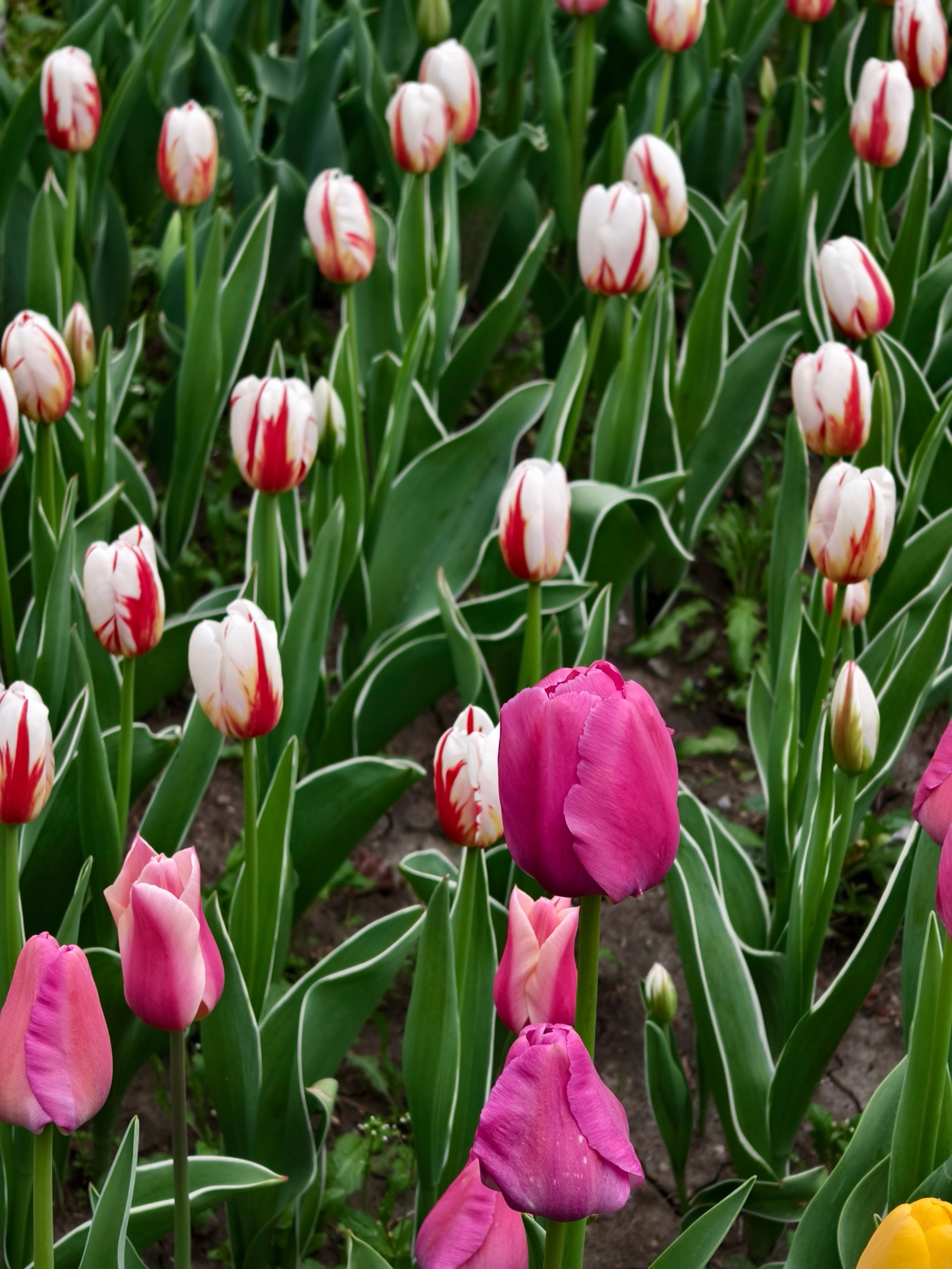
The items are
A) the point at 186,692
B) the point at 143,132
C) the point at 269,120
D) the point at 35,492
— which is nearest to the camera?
the point at 35,492

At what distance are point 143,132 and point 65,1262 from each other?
7.81 feet

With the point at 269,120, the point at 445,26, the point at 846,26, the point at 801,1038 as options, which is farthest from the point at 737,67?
the point at 801,1038

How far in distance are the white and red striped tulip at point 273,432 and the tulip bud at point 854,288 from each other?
2.35ft

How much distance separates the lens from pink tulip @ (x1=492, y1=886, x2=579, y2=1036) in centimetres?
90

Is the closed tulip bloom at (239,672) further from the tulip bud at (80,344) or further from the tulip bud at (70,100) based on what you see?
the tulip bud at (70,100)

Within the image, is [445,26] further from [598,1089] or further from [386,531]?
[598,1089]

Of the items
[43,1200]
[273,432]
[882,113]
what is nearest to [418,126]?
[882,113]

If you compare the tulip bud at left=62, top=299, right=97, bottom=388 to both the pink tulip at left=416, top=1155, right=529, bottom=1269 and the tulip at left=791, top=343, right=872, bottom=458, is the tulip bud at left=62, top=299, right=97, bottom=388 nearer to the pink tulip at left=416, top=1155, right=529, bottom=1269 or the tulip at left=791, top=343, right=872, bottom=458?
the tulip at left=791, top=343, right=872, bottom=458

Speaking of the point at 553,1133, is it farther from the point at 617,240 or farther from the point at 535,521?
the point at 617,240

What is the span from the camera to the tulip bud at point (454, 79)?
233 cm

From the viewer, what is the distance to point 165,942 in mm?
943

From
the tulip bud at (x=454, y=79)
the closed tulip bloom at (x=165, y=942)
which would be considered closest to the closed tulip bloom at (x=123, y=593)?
the closed tulip bloom at (x=165, y=942)

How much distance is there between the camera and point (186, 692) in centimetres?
251

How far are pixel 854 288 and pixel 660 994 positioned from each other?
0.94m
